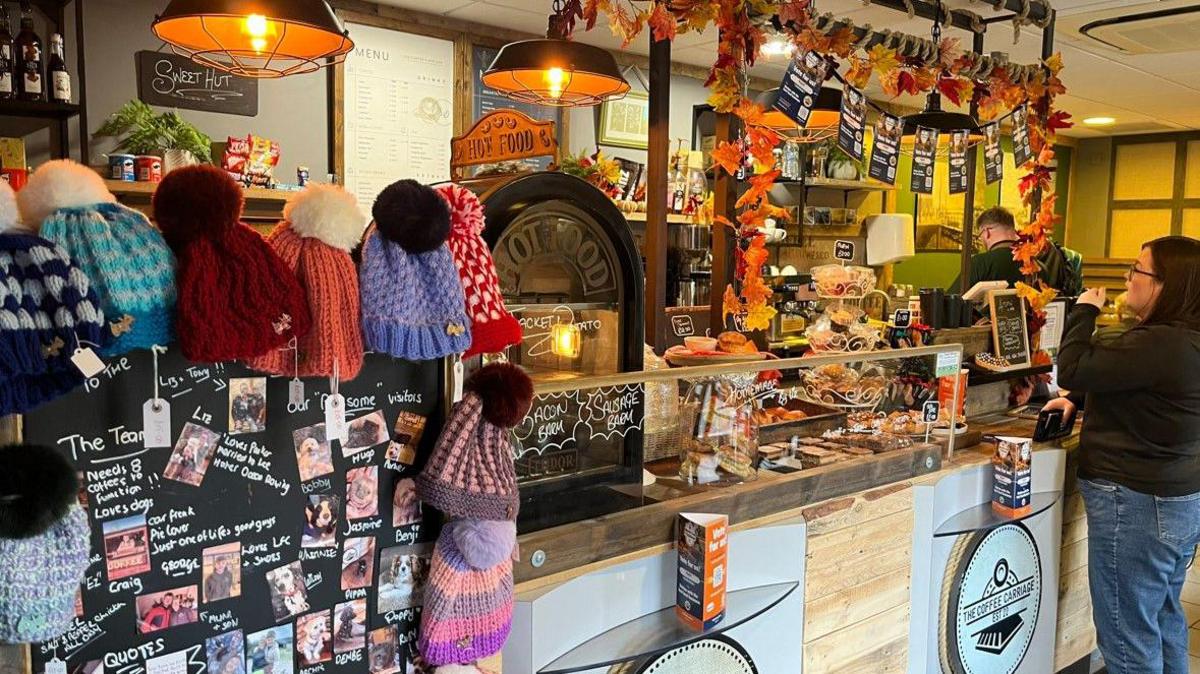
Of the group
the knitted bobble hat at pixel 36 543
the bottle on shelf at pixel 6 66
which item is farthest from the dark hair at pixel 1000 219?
the knitted bobble hat at pixel 36 543

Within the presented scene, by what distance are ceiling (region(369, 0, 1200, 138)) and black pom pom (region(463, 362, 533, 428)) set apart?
13.6 feet

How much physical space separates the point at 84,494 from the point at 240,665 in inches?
14.9

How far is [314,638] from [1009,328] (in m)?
3.33

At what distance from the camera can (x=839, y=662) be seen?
2535mm

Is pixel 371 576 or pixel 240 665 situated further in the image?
pixel 371 576

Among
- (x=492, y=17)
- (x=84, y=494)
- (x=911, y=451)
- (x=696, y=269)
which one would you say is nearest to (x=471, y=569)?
(x=84, y=494)

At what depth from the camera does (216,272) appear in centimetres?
126

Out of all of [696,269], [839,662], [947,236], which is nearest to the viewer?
[839,662]

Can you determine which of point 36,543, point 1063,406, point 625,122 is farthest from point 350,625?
point 625,122

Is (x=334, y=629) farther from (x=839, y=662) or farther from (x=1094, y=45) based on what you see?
(x=1094, y=45)

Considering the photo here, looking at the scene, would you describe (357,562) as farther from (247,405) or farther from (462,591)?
(247,405)

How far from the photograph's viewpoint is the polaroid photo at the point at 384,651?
1.60 meters

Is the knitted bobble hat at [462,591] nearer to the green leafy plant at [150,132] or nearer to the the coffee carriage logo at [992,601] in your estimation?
the the coffee carriage logo at [992,601]

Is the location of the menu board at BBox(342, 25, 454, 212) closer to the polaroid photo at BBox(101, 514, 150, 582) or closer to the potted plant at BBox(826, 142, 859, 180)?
the potted plant at BBox(826, 142, 859, 180)
